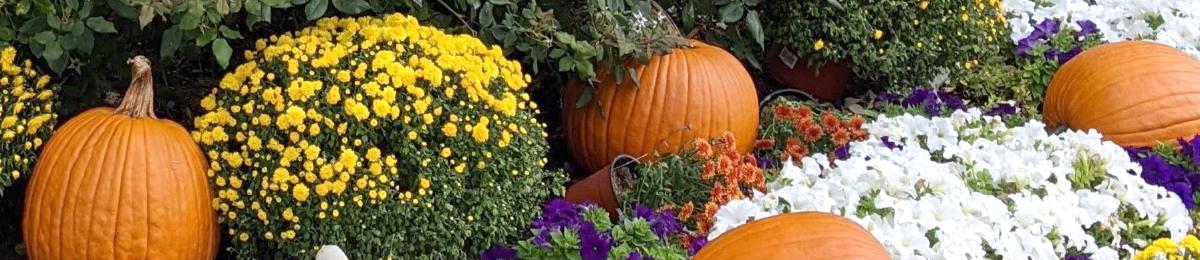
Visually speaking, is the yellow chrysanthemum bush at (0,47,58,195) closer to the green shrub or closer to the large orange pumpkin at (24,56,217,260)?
the large orange pumpkin at (24,56,217,260)

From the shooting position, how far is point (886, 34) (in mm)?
3729

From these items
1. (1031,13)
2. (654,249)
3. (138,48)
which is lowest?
(1031,13)

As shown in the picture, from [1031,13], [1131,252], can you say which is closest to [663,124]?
[1131,252]

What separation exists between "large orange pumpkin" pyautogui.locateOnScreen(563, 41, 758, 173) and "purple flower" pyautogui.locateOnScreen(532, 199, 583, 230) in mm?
559

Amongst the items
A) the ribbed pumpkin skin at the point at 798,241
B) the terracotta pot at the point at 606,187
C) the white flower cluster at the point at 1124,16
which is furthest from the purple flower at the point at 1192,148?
the terracotta pot at the point at 606,187

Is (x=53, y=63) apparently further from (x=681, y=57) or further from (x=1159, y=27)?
(x=1159, y=27)

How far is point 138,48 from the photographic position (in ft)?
9.22

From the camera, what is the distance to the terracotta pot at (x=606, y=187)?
297cm

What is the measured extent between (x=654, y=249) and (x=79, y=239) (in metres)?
1.20

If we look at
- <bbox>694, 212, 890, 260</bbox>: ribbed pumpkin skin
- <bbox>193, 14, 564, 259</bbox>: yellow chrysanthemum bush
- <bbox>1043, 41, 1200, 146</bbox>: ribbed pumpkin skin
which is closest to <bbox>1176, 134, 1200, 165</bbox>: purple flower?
<bbox>1043, 41, 1200, 146</bbox>: ribbed pumpkin skin

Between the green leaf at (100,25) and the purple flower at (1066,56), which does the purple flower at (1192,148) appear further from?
the green leaf at (100,25)

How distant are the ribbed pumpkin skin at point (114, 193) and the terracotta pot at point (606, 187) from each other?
3.30 ft

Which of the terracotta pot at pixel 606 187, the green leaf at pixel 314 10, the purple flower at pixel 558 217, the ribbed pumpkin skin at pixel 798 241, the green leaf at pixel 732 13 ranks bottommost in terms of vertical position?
the terracotta pot at pixel 606 187

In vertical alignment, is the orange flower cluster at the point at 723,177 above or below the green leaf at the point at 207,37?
below
